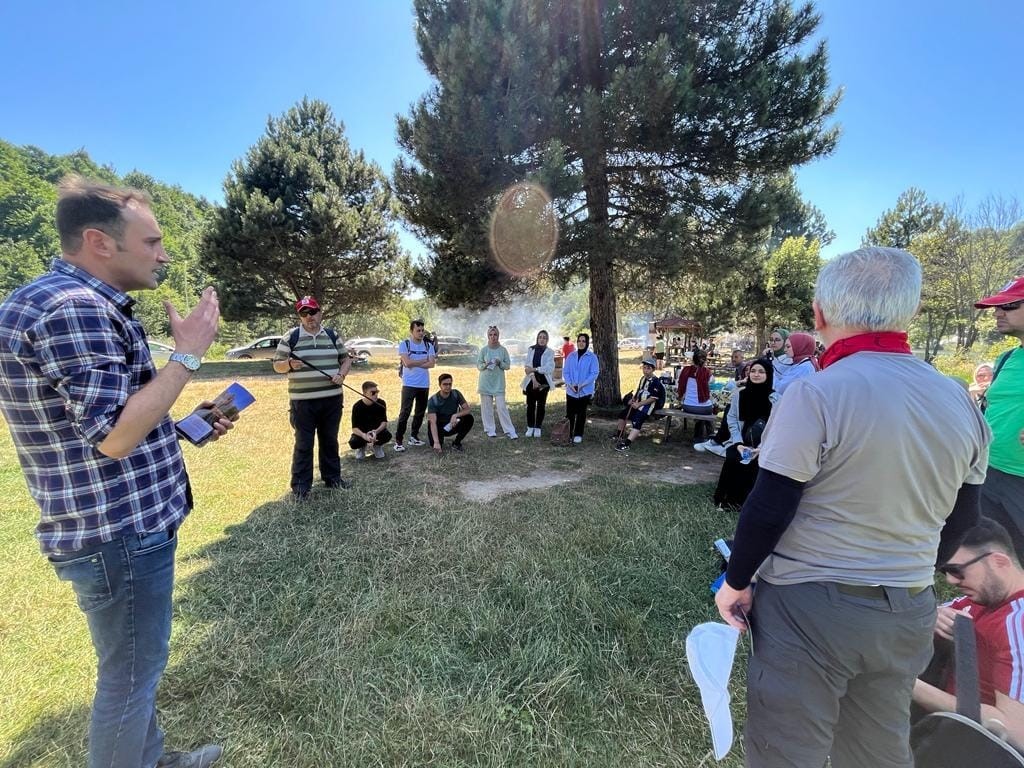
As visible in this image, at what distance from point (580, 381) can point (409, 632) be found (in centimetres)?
493

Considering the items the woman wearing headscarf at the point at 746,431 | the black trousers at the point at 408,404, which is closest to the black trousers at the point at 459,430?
the black trousers at the point at 408,404

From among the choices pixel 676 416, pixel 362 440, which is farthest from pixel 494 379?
pixel 676 416

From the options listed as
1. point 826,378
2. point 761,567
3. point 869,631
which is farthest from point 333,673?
point 826,378

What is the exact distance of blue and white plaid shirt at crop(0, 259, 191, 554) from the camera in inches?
46.2

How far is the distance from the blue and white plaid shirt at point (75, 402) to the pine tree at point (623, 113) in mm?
6220

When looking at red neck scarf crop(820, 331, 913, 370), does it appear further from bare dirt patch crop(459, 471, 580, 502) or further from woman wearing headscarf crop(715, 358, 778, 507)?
bare dirt patch crop(459, 471, 580, 502)

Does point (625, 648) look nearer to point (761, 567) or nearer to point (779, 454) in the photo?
point (761, 567)

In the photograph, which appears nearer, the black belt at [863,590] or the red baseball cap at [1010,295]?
the black belt at [863,590]

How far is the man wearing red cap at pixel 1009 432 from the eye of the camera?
221 centimetres

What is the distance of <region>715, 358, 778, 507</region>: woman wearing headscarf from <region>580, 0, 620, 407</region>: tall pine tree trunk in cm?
334

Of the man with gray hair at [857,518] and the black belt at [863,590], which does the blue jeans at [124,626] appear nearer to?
the man with gray hair at [857,518]

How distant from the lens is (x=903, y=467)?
1.13m

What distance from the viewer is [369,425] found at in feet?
20.1

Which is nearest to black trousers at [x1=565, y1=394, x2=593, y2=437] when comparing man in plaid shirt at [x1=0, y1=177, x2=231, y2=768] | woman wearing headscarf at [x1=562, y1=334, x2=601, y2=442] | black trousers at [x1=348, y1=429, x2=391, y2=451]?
woman wearing headscarf at [x1=562, y1=334, x2=601, y2=442]
